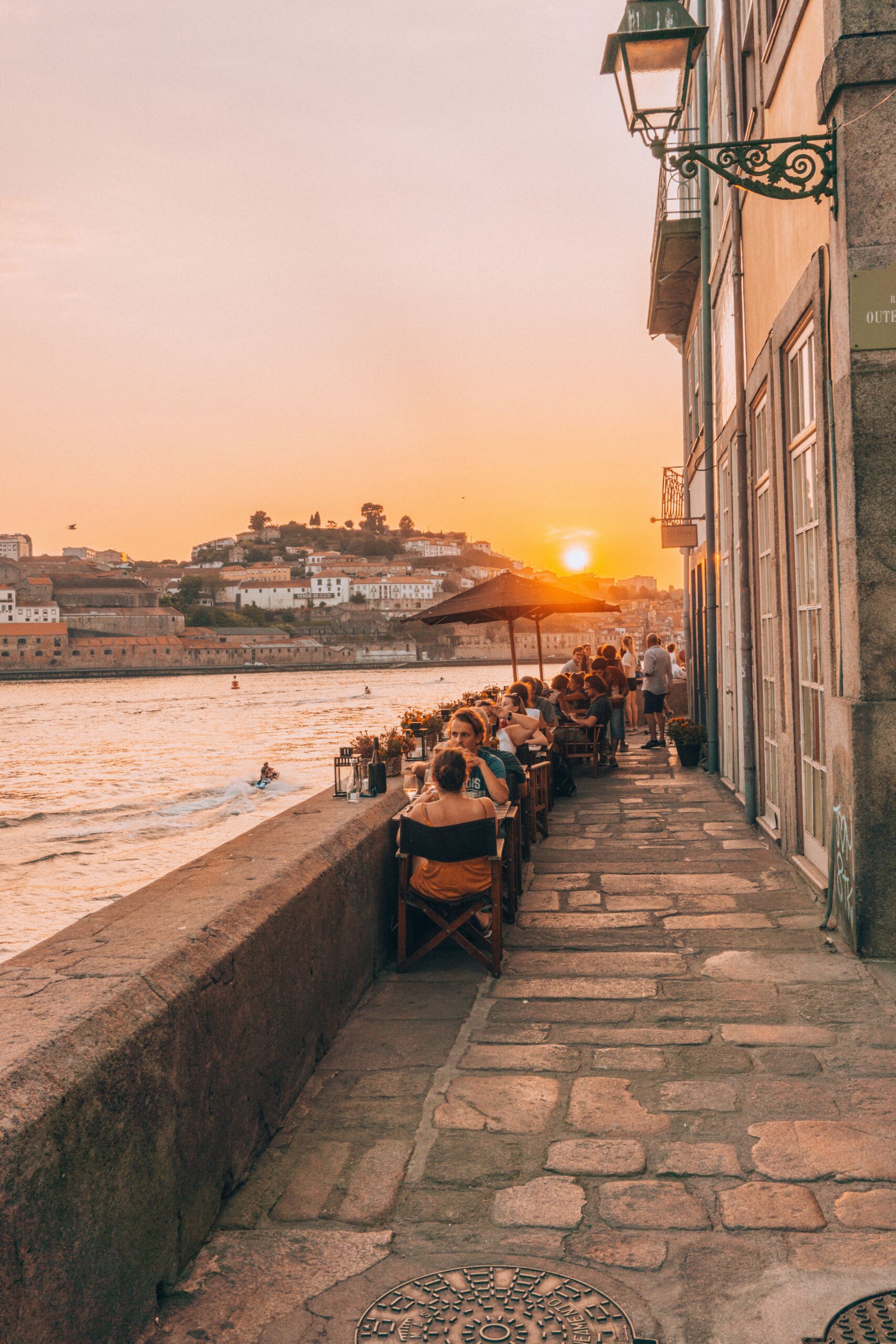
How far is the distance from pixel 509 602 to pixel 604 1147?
9842mm

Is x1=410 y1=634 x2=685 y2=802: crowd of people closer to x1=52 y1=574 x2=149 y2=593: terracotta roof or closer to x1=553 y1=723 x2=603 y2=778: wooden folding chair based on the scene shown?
x1=553 y1=723 x2=603 y2=778: wooden folding chair

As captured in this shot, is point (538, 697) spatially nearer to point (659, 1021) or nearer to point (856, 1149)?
point (659, 1021)

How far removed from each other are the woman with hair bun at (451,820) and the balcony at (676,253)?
8.23m

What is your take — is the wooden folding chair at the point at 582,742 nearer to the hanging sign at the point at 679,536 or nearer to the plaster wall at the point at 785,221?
the hanging sign at the point at 679,536

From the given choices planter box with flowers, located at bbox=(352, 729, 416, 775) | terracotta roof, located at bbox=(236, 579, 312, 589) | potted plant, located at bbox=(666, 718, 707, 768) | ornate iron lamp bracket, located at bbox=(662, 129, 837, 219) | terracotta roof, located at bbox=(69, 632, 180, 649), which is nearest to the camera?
ornate iron lamp bracket, located at bbox=(662, 129, 837, 219)

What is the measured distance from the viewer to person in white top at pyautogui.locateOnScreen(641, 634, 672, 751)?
14.1 metres

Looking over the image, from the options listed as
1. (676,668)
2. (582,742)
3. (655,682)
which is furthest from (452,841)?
(676,668)

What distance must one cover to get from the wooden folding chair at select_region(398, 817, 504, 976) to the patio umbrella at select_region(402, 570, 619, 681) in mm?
7957

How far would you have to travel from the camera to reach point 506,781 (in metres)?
6.36

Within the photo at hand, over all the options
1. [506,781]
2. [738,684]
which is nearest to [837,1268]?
[506,781]

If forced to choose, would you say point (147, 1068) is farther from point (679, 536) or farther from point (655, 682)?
point (655, 682)

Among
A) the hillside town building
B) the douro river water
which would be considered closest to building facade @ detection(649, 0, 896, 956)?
the douro river water

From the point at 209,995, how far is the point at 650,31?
4.63 metres

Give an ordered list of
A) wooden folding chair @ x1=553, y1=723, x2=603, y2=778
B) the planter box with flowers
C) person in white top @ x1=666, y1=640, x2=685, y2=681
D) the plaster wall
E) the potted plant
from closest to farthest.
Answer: the plaster wall
the planter box with flowers
wooden folding chair @ x1=553, y1=723, x2=603, y2=778
the potted plant
person in white top @ x1=666, y1=640, x2=685, y2=681
